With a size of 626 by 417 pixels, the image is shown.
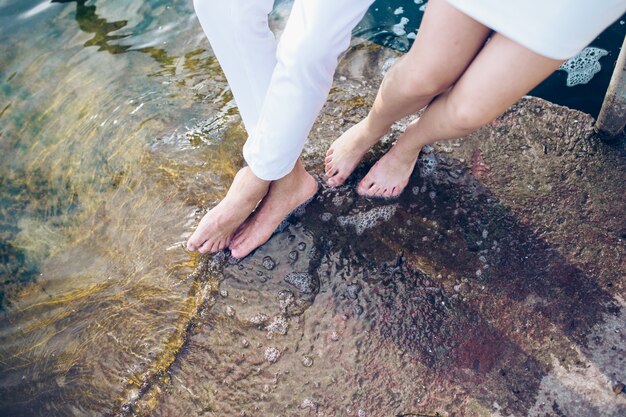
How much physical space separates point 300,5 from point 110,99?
5.14 ft

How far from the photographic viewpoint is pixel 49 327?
78.9 inches

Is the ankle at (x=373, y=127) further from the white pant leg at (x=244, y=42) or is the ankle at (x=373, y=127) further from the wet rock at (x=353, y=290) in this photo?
the wet rock at (x=353, y=290)

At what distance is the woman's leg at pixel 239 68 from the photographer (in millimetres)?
1518

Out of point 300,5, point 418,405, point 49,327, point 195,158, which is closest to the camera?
point 300,5

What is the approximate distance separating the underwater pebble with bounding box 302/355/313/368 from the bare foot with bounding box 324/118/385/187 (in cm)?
73

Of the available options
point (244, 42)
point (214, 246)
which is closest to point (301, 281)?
point (214, 246)

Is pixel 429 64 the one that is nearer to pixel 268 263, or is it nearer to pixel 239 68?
pixel 239 68

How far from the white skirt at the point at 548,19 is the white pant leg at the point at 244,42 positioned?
597 mm

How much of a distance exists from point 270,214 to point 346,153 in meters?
0.41

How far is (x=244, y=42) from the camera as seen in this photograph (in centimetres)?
Answer: 158

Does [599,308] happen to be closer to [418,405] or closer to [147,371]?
[418,405]

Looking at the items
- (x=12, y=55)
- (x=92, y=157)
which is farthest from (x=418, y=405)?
(x=12, y=55)

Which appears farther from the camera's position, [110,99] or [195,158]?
[110,99]

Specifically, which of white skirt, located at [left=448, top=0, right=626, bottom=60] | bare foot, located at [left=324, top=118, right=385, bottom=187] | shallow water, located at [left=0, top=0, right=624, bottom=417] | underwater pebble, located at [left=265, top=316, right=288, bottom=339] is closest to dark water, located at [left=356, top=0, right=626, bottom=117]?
shallow water, located at [left=0, top=0, right=624, bottom=417]
